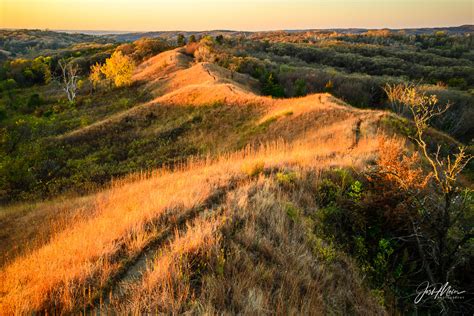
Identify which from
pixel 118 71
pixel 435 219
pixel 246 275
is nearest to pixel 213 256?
pixel 246 275

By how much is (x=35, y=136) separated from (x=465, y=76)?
220ft

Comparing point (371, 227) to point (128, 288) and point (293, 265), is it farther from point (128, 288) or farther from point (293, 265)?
point (128, 288)

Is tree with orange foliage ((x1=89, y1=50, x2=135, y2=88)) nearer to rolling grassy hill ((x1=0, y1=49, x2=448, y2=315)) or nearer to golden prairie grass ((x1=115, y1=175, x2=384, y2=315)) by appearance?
rolling grassy hill ((x1=0, y1=49, x2=448, y2=315))

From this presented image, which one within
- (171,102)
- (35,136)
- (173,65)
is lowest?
(35,136)

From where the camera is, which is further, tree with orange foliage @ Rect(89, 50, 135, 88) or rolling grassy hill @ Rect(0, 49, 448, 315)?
tree with orange foliage @ Rect(89, 50, 135, 88)

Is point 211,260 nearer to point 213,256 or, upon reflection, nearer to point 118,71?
point 213,256

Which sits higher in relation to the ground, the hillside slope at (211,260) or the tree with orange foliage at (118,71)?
the tree with orange foliage at (118,71)

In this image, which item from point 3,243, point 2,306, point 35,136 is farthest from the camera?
point 35,136

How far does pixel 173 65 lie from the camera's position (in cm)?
5200

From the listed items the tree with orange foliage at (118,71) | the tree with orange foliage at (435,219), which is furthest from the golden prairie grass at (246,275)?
the tree with orange foliage at (118,71)

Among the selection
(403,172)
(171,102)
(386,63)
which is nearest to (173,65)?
(171,102)

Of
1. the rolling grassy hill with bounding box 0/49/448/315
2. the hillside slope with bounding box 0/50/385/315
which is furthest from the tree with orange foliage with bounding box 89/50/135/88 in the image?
the hillside slope with bounding box 0/50/385/315

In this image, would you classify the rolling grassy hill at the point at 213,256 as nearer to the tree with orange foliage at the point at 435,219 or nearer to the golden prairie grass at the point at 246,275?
the golden prairie grass at the point at 246,275

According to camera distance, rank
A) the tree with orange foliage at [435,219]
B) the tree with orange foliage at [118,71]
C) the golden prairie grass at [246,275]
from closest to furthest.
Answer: the golden prairie grass at [246,275], the tree with orange foliage at [435,219], the tree with orange foliage at [118,71]
